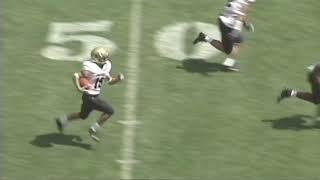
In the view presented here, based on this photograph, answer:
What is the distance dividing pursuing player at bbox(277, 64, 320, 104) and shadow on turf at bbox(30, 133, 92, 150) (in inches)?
160

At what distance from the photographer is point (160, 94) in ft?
56.8

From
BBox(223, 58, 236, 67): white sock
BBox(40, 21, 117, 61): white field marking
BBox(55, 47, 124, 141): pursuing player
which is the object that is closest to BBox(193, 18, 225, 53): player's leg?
BBox(223, 58, 236, 67): white sock

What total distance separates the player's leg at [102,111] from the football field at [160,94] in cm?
35

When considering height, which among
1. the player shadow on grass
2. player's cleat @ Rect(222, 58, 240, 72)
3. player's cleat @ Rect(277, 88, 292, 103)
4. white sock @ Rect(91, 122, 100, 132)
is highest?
player's cleat @ Rect(277, 88, 292, 103)

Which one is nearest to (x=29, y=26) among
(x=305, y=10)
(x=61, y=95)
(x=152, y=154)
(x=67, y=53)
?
(x=67, y=53)

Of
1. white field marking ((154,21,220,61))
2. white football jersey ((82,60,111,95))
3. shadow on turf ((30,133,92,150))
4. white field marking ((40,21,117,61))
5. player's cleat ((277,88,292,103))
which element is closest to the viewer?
white football jersey ((82,60,111,95))

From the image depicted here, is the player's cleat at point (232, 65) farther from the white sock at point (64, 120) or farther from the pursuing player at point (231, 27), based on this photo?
the white sock at point (64, 120)

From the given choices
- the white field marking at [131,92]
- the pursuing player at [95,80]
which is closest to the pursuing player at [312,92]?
the white field marking at [131,92]

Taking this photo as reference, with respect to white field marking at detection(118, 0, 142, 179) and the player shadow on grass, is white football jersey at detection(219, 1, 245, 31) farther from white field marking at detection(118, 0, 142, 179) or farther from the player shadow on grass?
white field marking at detection(118, 0, 142, 179)

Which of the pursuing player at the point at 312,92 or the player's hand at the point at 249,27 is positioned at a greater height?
the player's hand at the point at 249,27

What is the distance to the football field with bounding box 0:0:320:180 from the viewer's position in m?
15.5

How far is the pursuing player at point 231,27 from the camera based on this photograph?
58.8 feet

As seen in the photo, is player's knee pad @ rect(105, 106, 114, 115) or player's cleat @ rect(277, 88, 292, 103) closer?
player's knee pad @ rect(105, 106, 114, 115)

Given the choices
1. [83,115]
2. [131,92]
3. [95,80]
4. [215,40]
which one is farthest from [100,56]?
[215,40]
